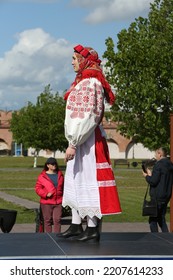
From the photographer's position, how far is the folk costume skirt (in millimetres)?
8242

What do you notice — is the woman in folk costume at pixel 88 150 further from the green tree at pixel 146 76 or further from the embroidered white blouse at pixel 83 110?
the green tree at pixel 146 76

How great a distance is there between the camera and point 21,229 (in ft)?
60.7

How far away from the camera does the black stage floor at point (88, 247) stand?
6.95m

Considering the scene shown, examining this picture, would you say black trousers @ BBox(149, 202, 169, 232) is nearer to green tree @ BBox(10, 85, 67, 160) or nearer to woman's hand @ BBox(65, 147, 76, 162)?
woman's hand @ BBox(65, 147, 76, 162)

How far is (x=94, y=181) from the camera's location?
8281 millimetres

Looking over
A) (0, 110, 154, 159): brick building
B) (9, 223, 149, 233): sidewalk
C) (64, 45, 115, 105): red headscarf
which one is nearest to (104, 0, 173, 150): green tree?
(9, 223, 149, 233): sidewalk

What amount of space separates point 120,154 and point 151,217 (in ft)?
357

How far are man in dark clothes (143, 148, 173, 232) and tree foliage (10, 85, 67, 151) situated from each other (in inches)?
2076

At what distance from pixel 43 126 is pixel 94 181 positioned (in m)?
60.4

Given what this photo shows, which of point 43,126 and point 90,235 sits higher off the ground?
point 43,126

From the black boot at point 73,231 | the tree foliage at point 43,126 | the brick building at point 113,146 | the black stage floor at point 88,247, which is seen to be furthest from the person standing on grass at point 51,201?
the brick building at point 113,146

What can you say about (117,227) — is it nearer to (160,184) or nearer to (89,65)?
(160,184)

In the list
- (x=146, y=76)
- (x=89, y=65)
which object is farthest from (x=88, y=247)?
(x=146, y=76)
